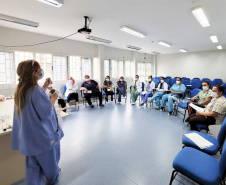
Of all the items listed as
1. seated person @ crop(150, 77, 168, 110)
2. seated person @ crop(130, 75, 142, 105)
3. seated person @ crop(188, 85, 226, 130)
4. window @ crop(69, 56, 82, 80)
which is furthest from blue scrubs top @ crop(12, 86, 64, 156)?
window @ crop(69, 56, 82, 80)

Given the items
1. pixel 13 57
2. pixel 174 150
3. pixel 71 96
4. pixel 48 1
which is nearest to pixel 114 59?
pixel 71 96

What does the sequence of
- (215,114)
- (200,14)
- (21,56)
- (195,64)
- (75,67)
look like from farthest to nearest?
1. (195,64)
2. (75,67)
3. (21,56)
4. (200,14)
5. (215,114)

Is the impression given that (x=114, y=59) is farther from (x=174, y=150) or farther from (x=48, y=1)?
(x=174, y=150)

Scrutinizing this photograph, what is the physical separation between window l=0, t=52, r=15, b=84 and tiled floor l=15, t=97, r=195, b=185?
8.19ft

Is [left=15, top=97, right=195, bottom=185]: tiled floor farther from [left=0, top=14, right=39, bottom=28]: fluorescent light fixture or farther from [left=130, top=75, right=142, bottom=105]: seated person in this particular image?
[left=0, top=14, right=39, bottom=28]: fluorescent light fixture

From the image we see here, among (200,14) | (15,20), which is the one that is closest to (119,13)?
(200,14)

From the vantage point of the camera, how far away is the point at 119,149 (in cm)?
254

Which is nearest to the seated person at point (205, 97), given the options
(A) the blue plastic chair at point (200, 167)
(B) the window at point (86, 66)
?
(A) the blue plastic chair at point (200, 167)

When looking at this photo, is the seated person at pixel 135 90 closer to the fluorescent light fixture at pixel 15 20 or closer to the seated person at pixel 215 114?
the seated person at pixel 215 114

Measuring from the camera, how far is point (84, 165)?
2.10 metres

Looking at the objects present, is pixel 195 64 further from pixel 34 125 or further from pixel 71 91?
pixel 34 125

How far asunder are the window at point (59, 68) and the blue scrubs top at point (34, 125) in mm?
4689

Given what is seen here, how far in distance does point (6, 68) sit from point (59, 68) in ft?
5.98

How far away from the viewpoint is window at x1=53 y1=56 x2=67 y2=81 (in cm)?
566
